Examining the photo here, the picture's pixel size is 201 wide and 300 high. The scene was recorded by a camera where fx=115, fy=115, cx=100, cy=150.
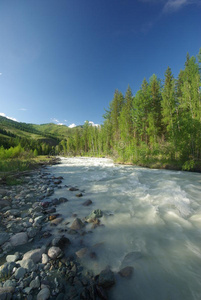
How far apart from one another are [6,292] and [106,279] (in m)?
1.42

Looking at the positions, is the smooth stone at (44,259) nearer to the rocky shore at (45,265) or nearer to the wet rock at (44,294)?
the rocky shore at (45,265)

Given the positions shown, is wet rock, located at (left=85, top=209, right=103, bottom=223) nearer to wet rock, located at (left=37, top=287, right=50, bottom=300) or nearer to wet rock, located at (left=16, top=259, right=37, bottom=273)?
wet rock, located at (left=16, top=259, right=37, bottom=273)

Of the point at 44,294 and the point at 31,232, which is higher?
the point at 44,294

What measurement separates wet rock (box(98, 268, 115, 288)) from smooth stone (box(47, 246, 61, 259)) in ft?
3.33

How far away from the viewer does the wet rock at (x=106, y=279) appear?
183 cm

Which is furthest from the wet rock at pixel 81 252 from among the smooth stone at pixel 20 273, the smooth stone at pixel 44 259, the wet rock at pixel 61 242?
the smooth stone at pixel 20 273

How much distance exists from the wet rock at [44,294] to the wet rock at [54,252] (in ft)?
2.25

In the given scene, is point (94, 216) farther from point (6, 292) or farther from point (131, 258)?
point (6, 292)

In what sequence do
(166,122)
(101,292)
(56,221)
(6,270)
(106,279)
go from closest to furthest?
1. (101,292)
2. (106,279)
3. (6,270)
4. (56,221)
5. (166,122)

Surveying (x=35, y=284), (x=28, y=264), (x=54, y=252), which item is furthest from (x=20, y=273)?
(x=54, y=252)

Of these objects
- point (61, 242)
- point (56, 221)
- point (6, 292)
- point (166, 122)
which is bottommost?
point (56, 221)

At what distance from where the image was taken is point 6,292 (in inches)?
61.7

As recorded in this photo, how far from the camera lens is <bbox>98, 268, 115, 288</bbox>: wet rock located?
6.01ft

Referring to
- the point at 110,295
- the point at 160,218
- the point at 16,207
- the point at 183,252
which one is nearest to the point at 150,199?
the point at 160,218
